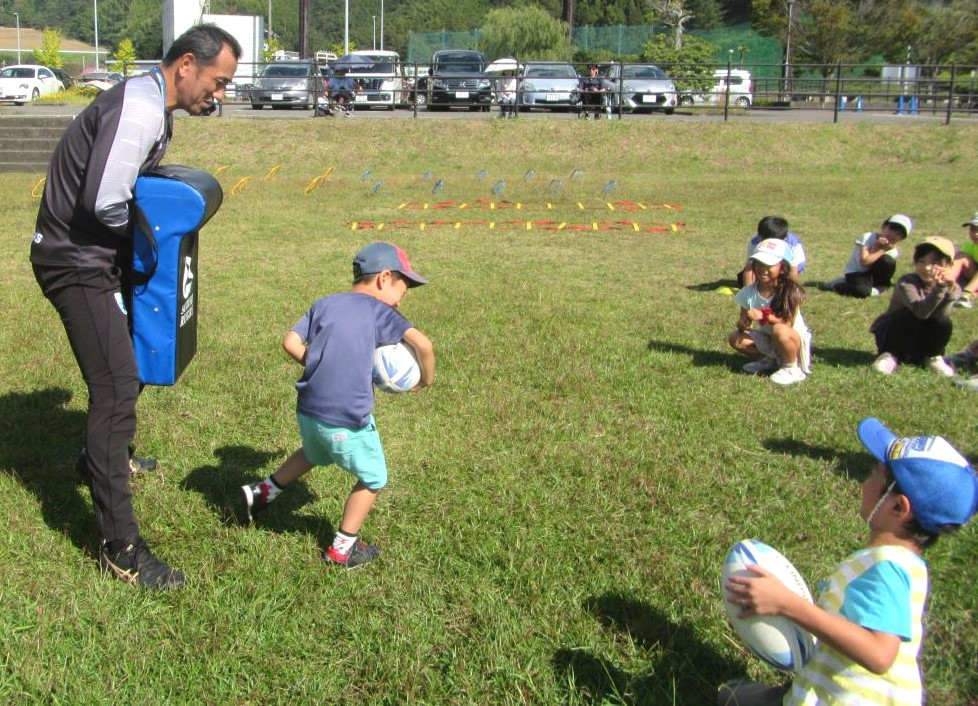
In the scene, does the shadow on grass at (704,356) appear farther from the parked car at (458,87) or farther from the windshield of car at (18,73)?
the windshield of car at (18,73)

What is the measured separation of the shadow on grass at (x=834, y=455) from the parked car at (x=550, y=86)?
1997 centimetres

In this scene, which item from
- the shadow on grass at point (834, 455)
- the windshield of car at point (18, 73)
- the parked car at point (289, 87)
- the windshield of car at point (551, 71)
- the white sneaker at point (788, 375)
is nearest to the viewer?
the shadow on grass at point (834, 455)

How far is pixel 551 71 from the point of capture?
25.8 metres

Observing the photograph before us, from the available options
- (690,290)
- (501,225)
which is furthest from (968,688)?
(501,225)

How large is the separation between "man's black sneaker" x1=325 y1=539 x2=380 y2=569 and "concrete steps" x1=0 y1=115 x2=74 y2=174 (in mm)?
18242

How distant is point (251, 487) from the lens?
3969 mm

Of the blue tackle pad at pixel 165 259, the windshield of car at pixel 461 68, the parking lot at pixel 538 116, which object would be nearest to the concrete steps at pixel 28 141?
the parking lot at pixel 538 116

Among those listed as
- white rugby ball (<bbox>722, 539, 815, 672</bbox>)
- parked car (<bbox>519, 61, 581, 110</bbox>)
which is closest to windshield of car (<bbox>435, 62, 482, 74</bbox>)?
parked car (<bbox>519, 61, 581, 110</bbox>)

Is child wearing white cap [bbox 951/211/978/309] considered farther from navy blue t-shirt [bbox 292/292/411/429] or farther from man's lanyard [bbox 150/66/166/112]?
man's lanyard [bbox 150/66/166/112]

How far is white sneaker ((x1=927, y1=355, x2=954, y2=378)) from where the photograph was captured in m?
6.46

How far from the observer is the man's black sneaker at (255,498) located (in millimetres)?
3936

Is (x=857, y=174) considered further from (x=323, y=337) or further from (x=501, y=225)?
(x=323, y=337)

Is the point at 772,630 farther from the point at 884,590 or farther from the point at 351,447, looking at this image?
the point at 351,447

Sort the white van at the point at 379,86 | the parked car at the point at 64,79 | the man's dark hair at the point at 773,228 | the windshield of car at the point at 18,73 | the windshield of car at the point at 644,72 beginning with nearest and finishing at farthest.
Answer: the man's dark hair at the point at 773,228
the white van at the point at 379,86
the windshield of car at the point at 644,72
the windshield of car at the point at 18,73
the parked car at the point at 64,79
